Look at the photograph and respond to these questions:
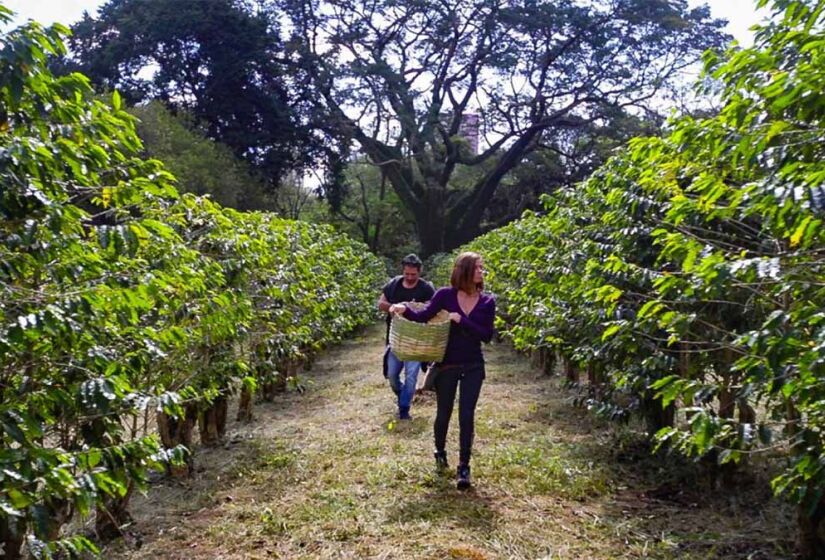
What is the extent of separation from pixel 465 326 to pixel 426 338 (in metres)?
0.29

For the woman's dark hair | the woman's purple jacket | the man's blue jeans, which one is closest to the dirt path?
the man's blue jeans

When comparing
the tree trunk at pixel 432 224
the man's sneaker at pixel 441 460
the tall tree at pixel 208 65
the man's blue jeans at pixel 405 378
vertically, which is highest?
the tall tree at pixel 208 65

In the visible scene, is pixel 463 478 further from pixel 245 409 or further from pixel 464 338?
pixel 245 409

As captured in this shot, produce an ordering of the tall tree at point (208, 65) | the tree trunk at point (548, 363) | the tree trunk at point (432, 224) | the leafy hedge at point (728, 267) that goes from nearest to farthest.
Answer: the leafy hedge at point (728, 267) → the tree trunk at point (548, 363) → the tall tree at point (208, 65) → the tree trunk at point (432, 224)

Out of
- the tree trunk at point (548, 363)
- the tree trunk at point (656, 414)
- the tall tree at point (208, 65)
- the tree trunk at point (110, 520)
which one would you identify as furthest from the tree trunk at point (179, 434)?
the tall tree at point (208, 65)

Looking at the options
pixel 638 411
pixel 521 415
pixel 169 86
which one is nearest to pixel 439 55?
pixel 169 86

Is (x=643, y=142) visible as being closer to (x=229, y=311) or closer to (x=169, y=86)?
(x=229, y=311)

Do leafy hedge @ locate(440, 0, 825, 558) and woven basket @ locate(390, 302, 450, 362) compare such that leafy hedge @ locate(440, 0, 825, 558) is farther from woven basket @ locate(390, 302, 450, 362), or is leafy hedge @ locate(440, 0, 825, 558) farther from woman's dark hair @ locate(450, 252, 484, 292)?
woven basket @ locate(390, 302, 450, 362)

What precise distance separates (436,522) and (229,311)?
200cm

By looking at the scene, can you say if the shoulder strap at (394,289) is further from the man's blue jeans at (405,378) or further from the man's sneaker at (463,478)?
the man's sneaker at (463,478)

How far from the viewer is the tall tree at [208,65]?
2739 cm

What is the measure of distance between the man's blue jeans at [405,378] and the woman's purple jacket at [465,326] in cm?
219

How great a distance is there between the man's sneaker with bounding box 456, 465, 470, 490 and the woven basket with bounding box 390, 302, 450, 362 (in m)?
0.77

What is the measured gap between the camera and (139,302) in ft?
8.88
